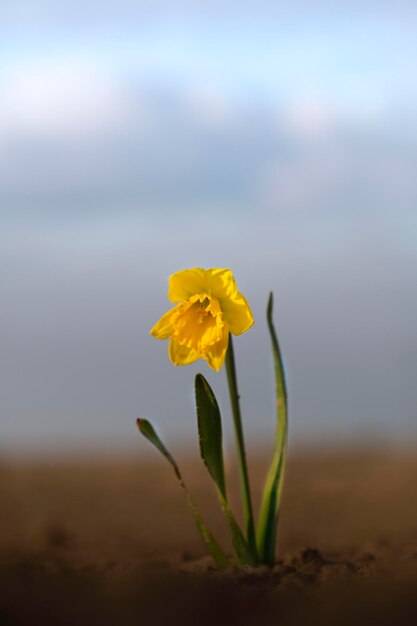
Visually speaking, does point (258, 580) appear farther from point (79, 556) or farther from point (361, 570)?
point (79, 556)

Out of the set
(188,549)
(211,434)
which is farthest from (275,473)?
(188,549)

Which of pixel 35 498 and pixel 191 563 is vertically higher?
pixel 35 498

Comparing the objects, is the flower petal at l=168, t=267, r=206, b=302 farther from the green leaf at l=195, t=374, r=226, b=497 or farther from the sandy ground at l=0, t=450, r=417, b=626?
the sandy ground at l=0, t=450, r=417, b=626

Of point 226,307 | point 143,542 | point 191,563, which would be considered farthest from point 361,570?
point 143,542

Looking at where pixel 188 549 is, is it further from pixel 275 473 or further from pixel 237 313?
pixel 237 313

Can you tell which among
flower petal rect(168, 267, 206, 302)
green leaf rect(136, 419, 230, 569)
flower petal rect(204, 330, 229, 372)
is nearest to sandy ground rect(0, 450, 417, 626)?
green leaf rect(136, 419, 230, 569)

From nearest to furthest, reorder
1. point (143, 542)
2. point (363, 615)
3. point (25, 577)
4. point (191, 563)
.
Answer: point (363, 615) < point (25, 577) < point (191, 563) < point (143, 542)

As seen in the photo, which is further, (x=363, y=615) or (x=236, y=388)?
(x=236, y=388)
